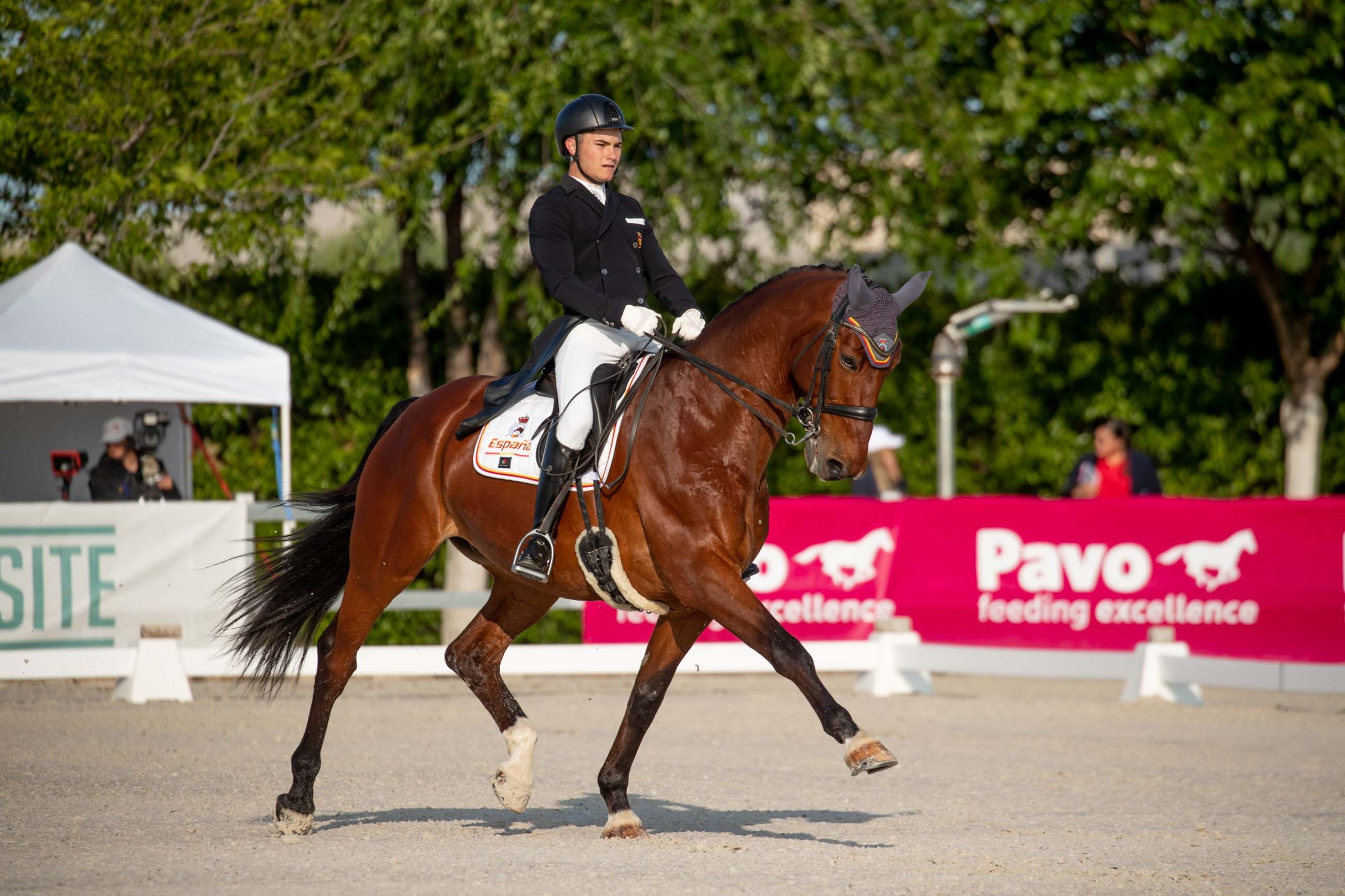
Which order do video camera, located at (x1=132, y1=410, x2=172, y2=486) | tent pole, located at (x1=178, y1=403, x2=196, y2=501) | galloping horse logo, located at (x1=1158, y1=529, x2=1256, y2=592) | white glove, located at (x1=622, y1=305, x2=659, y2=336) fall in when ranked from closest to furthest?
white glove, located at (x1=622, y1=305, x2=659, y2=336)
galloping horse logo, located at (x1=1158, y1=529, x2=1256, y2=592)
video camera, located at (x1=132, y1=410, x2=172, y2=486)
tent pole, located at (x1=178, y1=403, x2=196, y2=501)

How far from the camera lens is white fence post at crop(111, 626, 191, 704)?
38.2ft

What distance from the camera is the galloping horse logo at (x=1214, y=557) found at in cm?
1188

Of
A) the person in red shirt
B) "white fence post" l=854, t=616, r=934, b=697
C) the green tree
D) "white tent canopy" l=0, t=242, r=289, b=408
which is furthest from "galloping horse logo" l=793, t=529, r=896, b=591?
"white tent canopy" l=0, t=242, r=289, b=408

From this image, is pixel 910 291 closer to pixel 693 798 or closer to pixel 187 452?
pixel 693 798

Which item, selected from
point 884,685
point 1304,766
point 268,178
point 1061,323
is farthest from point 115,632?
point 1061,323

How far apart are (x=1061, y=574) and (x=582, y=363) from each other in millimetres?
7047

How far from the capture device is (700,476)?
616 centimetres

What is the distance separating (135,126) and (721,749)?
9172mm

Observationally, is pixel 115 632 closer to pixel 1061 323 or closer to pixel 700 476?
pixel 700 476

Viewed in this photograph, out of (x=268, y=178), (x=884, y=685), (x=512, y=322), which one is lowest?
(x=884, y=685)

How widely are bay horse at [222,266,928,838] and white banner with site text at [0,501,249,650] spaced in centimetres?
422

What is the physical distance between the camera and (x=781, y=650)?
229 inches

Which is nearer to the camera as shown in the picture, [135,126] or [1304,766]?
[1304,766]

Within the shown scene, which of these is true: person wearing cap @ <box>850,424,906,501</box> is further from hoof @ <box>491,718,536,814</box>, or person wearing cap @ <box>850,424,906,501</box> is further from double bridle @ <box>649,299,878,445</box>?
double bridle @ <box>649,299,878,445</box>
